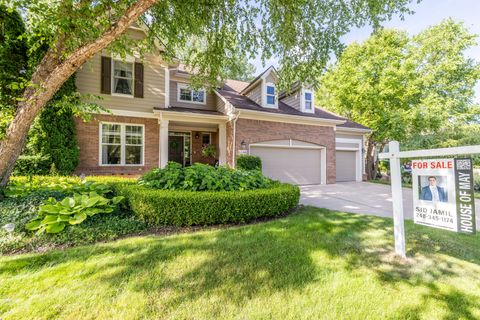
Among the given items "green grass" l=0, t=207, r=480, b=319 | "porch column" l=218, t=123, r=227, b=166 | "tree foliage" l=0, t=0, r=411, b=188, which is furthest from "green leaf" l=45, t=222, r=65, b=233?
"porch column" l=218, t=123, r=227, b=166

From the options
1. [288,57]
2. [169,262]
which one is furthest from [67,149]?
[288,57]

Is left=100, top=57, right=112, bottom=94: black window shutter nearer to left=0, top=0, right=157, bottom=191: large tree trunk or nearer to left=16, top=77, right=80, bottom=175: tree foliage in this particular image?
left=16, top=77, right=80, bottom=175: tree foliage

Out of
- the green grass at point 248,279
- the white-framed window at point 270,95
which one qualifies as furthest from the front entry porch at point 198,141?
the green grass at point 248,279

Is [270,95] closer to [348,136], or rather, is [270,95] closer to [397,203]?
[348,136]

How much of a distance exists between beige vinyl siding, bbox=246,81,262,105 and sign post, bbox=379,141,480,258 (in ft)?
30.2

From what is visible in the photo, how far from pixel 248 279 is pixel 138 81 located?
1001 cm

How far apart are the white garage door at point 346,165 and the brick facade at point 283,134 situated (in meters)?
1.24

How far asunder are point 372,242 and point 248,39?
655 centimetres

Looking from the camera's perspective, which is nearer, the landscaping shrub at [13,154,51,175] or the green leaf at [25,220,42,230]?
the green leaf at [25,220,42,230]

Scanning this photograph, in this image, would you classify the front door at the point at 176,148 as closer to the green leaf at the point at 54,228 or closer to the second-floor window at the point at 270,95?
the second-floor window at the point at 270,95

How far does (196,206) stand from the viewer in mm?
4488

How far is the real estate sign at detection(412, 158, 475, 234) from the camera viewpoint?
2.61 m

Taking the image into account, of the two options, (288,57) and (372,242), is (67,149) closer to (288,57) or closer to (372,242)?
(288,57)

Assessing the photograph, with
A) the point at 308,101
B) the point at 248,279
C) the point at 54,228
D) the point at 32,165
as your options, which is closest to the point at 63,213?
the point at 54,228
